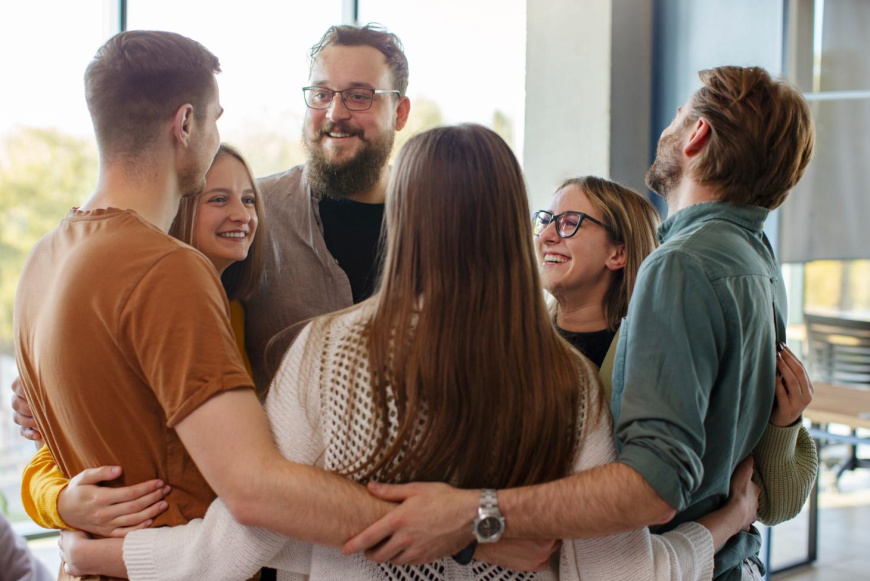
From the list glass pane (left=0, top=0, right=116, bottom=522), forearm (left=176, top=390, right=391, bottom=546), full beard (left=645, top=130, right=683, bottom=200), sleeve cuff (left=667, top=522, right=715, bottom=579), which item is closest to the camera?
→ forearm (left=176, top=390, right=391, bottom=546)

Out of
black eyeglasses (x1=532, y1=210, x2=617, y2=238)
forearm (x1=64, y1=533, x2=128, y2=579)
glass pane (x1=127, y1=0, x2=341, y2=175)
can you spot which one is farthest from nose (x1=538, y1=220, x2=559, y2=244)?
glass pane (x1=127, y1=0, x2=341, y2=175)

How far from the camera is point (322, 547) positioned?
135 cm

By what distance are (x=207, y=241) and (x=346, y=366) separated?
89cm

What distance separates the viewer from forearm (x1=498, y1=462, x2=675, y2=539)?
48.5 inches

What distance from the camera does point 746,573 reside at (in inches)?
65.0

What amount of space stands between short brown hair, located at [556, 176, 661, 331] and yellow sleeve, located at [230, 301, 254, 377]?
0.96 m

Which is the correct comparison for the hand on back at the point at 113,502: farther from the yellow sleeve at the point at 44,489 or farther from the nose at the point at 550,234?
the nose at the point at 550,234

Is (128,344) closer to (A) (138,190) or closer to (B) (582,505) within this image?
(A) (138,190)

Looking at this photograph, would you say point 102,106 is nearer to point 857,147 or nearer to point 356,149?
point 356,149

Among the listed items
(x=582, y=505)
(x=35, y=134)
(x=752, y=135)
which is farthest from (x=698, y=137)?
(x=35, y=134)

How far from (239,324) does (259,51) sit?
2.55m

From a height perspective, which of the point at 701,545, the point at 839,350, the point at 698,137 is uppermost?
the point at 698,137

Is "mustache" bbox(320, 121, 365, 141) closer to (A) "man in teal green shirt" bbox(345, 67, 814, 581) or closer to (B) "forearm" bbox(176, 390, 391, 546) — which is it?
(A) "man in teal green shirt" bbox(345, 67, 814, 581)

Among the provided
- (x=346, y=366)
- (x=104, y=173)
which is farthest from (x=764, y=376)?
(x=104, y=173)
